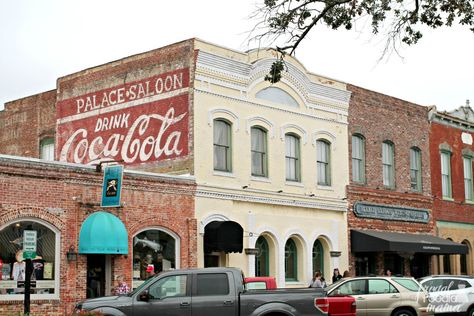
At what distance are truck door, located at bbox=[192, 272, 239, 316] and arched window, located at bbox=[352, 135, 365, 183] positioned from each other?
16.5 metres

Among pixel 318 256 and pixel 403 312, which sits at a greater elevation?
pixel 318 256

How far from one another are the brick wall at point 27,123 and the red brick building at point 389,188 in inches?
477

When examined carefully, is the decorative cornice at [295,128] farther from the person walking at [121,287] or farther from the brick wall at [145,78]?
the person walking at [121,287]

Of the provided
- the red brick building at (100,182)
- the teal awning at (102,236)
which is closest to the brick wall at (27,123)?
the red brick building at (100,182)

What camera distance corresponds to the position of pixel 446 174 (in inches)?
1496

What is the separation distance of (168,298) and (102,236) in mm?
6074

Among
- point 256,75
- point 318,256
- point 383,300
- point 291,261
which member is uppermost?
point 256,75

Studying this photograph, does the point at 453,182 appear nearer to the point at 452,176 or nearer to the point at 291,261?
the point at 452,176

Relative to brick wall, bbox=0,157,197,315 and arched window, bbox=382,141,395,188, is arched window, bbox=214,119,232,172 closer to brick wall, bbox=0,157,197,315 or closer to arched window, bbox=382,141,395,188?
brick wall, bbox=0,157,197,315

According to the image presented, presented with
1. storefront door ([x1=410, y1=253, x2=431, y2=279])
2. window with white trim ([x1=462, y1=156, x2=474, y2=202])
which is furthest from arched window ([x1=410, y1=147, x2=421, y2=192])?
window with white trim ([x1=462, y1=156, x2=474, y2=202])

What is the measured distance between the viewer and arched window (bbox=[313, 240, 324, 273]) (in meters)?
30.7

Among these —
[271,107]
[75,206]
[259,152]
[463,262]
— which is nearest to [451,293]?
[259,152]

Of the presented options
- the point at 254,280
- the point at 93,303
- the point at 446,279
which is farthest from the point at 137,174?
the point at 446,279

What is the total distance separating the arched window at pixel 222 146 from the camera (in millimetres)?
27062
